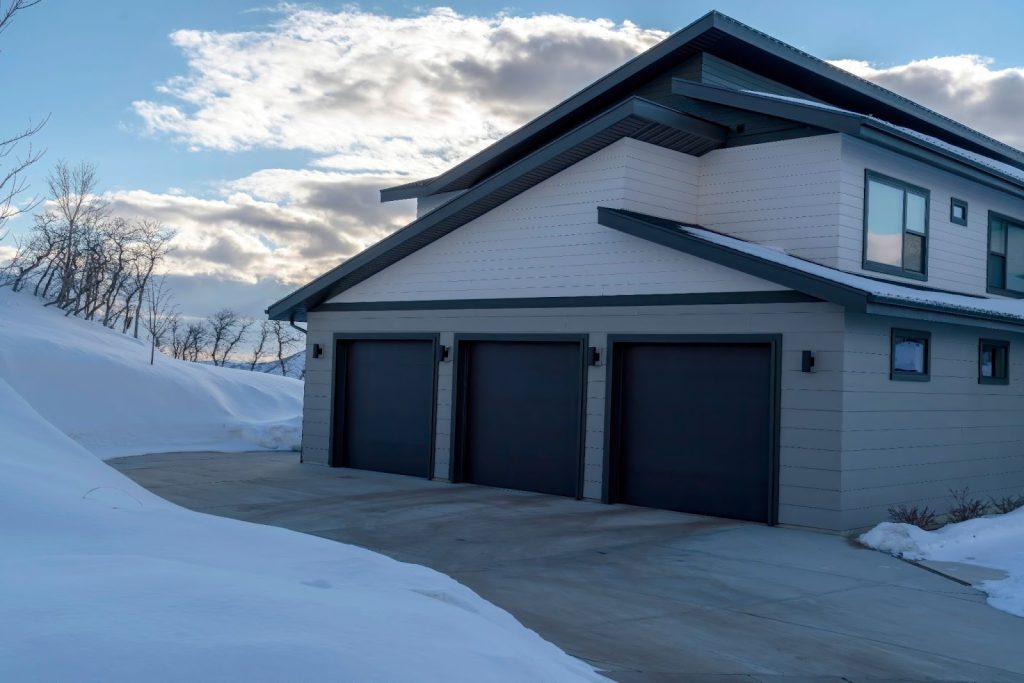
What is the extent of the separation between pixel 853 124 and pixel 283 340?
47.0 m

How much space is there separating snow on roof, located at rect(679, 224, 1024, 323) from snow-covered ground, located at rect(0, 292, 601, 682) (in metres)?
7.43

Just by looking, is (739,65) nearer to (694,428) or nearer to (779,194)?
(779,194)

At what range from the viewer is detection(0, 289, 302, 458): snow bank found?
2130 centimetres

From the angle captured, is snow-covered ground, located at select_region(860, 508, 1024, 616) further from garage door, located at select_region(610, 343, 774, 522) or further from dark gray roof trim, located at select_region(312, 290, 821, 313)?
dark gray roof trim, located at select_region(312, 290, 821, 313)

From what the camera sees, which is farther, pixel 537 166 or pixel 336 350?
pixel 336 350

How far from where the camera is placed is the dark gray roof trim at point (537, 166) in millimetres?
14352

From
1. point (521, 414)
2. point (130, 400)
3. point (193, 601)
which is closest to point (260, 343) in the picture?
point (130, 400)

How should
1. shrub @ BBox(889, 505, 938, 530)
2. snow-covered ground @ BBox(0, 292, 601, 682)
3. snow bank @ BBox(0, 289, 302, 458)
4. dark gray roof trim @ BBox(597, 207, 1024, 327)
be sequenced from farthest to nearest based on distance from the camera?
snow bank @ BBox(0, 289, 302, 458) < shrub @ BBox(889, 505, 938, 530) < dark gray roof trim @ BBox(597, 207, 1024, 327) < snow-covered ground @ BBox(0, 292, 601, 682)

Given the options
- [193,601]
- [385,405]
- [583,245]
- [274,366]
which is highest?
[583,245]

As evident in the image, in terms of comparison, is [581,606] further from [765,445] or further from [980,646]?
[765,445]

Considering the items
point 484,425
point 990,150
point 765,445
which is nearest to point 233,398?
point 484,425

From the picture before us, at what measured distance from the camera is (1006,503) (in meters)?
14.3

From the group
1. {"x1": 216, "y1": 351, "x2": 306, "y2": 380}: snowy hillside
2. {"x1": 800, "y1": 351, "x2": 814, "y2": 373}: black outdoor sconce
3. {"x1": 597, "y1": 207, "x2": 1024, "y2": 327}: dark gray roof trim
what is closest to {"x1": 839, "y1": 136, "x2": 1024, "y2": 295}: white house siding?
{"x1": 597, "y1": 207, "x2": 1024, "y2": 327}: dark gray roof trim

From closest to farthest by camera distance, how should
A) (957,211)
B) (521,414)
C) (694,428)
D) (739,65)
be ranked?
(694,428), (521,414), (957,211), (739,65)
